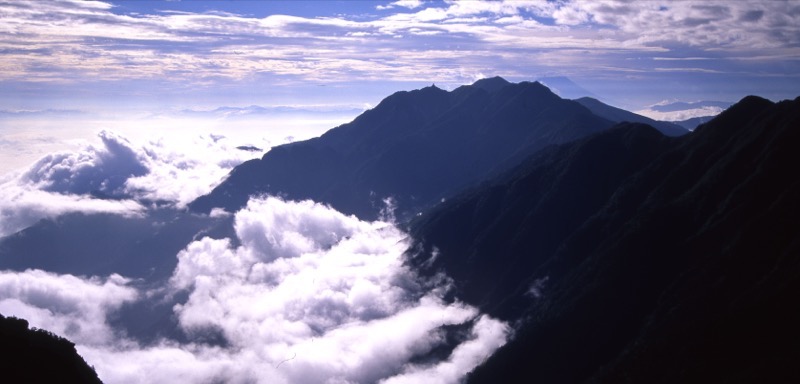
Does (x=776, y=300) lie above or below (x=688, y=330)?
above

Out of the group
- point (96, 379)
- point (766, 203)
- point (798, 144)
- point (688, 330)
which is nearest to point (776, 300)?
point (688, 330)

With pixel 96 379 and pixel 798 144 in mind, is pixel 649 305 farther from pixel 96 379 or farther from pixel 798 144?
pixel 96 379

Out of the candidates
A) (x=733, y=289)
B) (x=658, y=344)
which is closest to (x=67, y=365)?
(x=658, y=344)

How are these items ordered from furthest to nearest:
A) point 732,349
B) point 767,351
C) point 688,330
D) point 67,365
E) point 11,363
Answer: point 688,330 < point 732,349 < point 767,351 < point 67,365 < point 11,363

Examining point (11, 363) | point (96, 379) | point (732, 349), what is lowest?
point (732, 349)

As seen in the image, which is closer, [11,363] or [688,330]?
[11,363]

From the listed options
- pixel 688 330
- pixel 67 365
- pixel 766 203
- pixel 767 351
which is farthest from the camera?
pixel 766 203

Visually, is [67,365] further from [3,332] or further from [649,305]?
[649,305]
